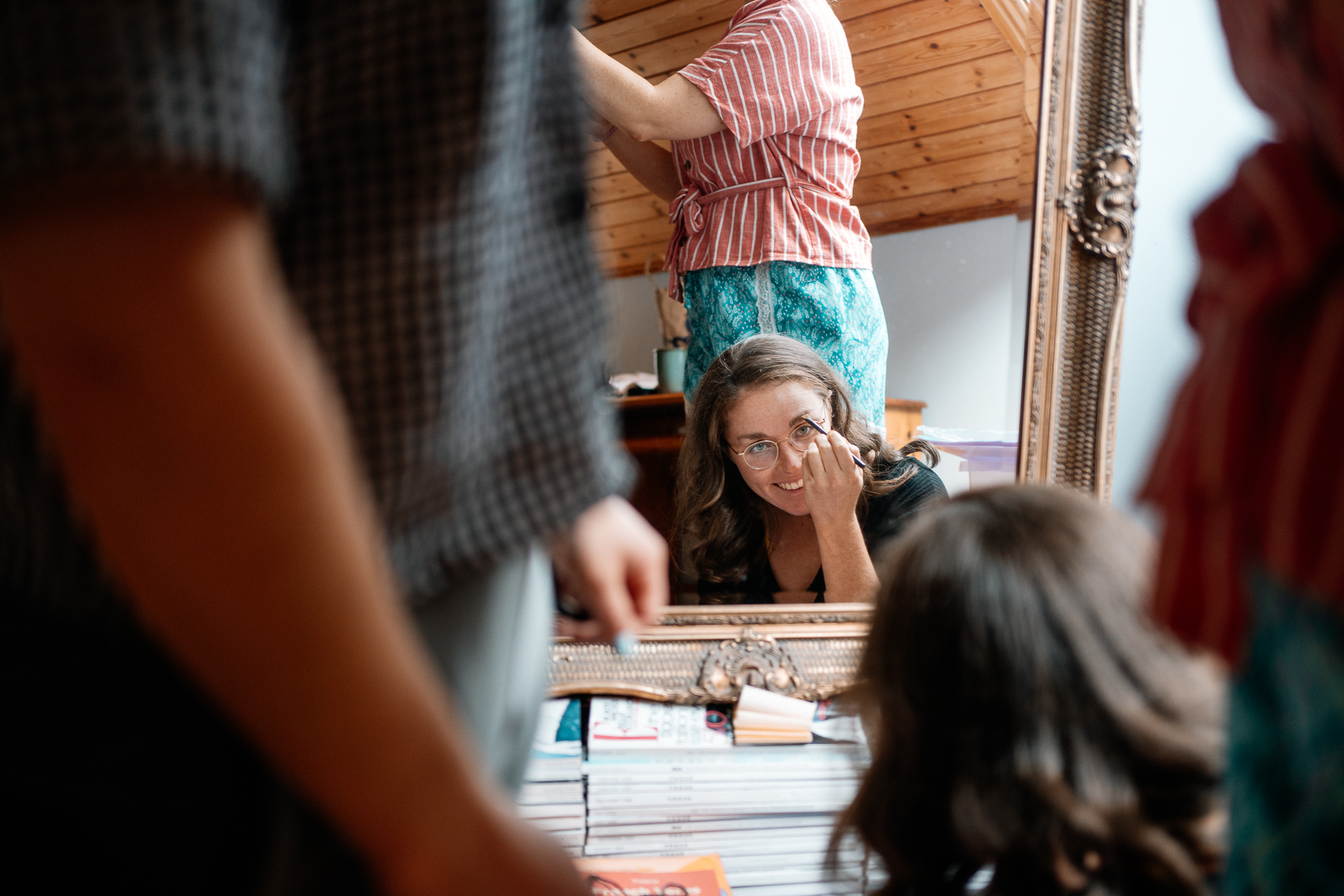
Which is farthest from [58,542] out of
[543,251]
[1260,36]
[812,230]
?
[812,230]

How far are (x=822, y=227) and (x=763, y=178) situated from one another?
3.1 inches

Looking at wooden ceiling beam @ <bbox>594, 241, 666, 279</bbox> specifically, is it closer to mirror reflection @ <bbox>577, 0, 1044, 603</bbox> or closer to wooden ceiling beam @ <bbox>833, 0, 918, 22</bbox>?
mirror reflection @ <bbox>577, 0, 1044, 603</bbox>

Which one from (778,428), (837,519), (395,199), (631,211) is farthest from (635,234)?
(395,199)

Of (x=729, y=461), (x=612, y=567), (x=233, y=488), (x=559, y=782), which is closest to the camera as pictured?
(x=233, y=488)

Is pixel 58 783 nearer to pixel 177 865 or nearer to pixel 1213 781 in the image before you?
pixel 177 865

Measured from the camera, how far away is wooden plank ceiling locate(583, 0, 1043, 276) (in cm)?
83

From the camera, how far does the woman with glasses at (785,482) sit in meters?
0.90

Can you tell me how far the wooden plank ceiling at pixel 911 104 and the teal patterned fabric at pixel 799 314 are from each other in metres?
0.06

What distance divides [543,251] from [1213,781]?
40 cm

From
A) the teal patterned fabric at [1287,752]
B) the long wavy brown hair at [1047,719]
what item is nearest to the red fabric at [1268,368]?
the teal patterned fabric at [1287,752]

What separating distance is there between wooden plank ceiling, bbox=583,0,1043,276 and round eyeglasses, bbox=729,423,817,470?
9.0 inches

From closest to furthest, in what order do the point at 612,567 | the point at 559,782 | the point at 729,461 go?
the point at 612,567 < the point at 559,782 < the point at 729,461

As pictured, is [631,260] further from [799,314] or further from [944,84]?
[944,84]

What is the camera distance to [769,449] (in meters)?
0.95
